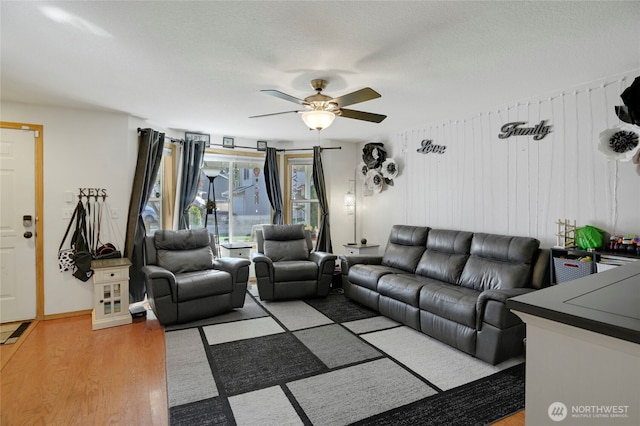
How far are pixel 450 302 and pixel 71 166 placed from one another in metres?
4.29

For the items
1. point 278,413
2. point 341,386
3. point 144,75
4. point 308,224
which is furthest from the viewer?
point 308,224

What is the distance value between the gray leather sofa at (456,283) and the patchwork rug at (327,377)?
176mm

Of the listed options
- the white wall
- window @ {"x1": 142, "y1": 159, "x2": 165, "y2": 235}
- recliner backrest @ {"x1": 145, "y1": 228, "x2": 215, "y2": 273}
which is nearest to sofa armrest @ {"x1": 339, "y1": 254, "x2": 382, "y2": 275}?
recliner backrest @ {"x1": 145, "y1": 228, "x2": 215, "y2": 273}

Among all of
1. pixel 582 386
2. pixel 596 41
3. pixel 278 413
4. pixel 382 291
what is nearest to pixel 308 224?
pixel 382 291

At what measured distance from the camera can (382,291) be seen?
12.2ft

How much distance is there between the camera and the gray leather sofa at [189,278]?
343 cm

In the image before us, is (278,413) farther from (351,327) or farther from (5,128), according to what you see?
(5,128)

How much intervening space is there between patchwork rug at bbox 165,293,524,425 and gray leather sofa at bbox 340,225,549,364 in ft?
0.58

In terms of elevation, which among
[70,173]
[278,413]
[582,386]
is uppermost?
[70,173]

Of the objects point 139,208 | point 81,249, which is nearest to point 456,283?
point 139,208

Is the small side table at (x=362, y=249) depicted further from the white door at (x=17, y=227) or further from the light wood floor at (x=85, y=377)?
the white door at (x=17, y=227)

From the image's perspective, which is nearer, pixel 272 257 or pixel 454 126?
pixel 454 126

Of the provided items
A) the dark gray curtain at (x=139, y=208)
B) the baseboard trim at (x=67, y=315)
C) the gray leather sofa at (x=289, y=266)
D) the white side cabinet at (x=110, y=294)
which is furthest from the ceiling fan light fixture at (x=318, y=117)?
the baseboard trim at (x=67, y=315)

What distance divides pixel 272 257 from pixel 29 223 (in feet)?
9.03
